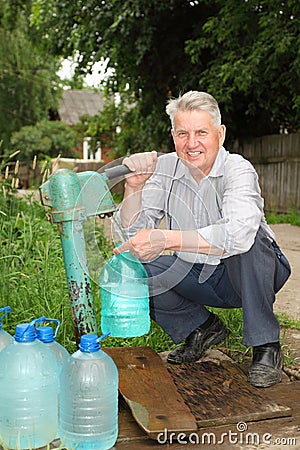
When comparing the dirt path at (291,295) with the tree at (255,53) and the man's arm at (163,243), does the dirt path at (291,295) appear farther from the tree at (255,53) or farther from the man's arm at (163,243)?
the tree at (255,53)

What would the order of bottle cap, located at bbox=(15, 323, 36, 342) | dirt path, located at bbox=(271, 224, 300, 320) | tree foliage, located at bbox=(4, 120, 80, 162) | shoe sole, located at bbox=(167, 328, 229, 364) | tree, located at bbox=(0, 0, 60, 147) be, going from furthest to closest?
tree, located at bbox=(0, 0, 60, 147) → tree foliage, located at bbox=(4, 120, 80, 162) → dirt path, located at bbox=(271, 224, 300, 320) → shoe sole, located at bbox=(167, 328, 229, 364) → bottle cap, located at bbox=(15, 323, 36, 342)

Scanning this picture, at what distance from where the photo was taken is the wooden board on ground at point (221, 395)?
100 inches

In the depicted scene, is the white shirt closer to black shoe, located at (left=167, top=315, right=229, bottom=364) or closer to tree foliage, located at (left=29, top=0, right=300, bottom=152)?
black shoe, located at (left=167, top=315, right=229, bottom=364)

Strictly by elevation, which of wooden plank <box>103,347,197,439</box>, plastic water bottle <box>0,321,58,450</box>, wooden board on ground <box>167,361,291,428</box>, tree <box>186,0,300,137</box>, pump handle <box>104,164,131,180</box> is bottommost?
wooden board on ground <box>167,361,291,428</box>

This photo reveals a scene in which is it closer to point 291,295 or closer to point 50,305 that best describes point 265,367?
point 50,305

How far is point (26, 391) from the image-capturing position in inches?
91.9

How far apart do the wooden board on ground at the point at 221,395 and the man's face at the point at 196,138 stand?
99 cm

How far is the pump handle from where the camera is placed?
2721 mm

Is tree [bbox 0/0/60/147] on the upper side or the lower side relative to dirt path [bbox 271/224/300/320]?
upper

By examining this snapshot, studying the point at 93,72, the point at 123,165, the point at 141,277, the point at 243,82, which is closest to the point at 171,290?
the point at 141,277

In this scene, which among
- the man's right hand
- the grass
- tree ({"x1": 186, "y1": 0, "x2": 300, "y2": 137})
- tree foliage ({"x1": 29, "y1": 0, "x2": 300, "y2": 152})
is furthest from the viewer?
tree foliage ({"x1": 29, "y1": 0, "x2": 300, "y2": 152})

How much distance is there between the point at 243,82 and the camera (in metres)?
10.4

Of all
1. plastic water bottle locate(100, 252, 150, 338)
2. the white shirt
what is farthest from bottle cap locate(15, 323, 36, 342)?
the white shirt

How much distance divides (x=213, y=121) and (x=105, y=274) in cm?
86
